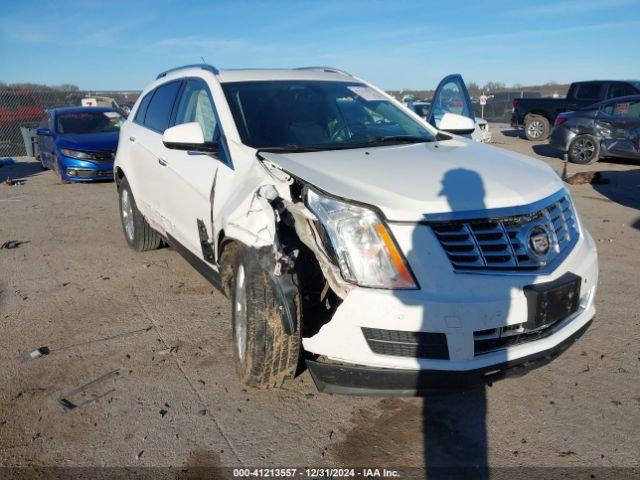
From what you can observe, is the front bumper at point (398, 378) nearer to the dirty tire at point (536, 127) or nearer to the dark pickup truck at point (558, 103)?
the dark pickup truck at point (558, 103)

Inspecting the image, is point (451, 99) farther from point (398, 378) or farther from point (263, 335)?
point (398, 378)

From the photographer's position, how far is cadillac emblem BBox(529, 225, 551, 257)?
2.65m

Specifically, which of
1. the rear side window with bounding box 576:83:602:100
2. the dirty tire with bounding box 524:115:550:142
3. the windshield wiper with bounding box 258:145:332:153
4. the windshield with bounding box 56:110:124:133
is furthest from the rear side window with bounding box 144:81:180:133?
the dirty tire with bounding box 524:115:550:142

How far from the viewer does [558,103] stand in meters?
18.2

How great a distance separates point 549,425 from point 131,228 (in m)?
4.71

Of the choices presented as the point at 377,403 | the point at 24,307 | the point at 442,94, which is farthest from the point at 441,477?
the point at 442,94

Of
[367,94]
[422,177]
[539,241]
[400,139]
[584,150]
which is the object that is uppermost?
[367,94]

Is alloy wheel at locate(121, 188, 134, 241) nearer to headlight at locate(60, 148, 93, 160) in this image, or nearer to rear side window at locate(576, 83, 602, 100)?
headlight at locate(60, 148, 93, 160)

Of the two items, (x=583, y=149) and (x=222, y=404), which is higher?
(x=583, y=149)

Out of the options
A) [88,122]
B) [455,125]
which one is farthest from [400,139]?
[88,122]

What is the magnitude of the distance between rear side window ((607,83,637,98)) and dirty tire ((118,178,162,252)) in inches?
610

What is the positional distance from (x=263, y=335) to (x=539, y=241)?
1471 mm

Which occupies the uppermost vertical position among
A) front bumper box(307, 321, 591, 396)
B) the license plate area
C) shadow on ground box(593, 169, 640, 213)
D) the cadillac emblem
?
the cadillac emblem

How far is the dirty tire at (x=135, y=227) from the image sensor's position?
18.6 feet
